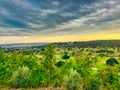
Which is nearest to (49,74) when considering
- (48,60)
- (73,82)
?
(48,60)

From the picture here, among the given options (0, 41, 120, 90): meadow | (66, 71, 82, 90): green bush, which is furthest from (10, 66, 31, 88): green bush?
(66, 71, 82, 90): green bush

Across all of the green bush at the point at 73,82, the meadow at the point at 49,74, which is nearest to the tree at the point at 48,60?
the meadow at the point at 49,74

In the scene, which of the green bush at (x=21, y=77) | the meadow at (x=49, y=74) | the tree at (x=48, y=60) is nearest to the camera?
the meadow at (x=49, y=74)

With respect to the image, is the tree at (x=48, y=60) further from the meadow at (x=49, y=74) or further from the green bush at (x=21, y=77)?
the green bush at (x=21, y=77)

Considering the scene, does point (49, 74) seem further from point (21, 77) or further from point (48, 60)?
point (21, 77)

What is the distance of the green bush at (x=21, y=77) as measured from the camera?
5413 inches

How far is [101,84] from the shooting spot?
12125 centimetres

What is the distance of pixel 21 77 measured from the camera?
5468 inches

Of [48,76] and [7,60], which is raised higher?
[7,60]

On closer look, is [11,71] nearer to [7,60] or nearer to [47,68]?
[7,60]

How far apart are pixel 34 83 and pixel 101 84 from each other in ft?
136

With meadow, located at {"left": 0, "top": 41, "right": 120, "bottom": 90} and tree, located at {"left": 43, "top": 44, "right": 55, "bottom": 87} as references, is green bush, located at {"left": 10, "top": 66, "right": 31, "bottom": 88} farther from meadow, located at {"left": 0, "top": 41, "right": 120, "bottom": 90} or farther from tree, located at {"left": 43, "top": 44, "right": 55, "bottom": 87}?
tree, located at {"left": 43, "top": 44, "right": 55, "bottom": 87}

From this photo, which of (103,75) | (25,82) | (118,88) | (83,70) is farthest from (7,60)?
(118,88)

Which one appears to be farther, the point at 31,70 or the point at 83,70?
the point at 31,70
